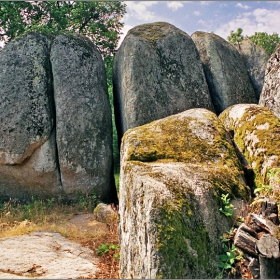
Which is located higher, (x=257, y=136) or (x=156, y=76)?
(x=156, y=76)

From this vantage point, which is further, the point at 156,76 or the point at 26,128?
the point at 156,76

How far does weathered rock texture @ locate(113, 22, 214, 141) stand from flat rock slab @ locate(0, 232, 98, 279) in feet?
14.9

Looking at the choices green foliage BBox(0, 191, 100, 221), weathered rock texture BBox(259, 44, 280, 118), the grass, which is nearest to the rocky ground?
the grass

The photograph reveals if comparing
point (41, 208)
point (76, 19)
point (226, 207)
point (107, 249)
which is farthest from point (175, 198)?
point (76, 19)

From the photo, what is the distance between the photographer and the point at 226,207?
5.45 metres

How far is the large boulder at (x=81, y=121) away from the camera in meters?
11.4

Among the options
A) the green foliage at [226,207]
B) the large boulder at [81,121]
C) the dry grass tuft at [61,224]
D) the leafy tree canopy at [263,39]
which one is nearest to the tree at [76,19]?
the large boulder at [81,121]

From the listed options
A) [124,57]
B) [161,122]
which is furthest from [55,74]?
[161,122]

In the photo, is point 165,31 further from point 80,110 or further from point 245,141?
point 245,141

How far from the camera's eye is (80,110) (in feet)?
38.3

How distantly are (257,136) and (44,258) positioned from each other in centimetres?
506

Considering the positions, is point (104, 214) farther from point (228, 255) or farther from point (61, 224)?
point (228, 255)

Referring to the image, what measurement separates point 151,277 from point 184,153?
2702mm

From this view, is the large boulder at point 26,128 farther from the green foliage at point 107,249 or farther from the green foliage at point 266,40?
the green foliage at point 266,40
